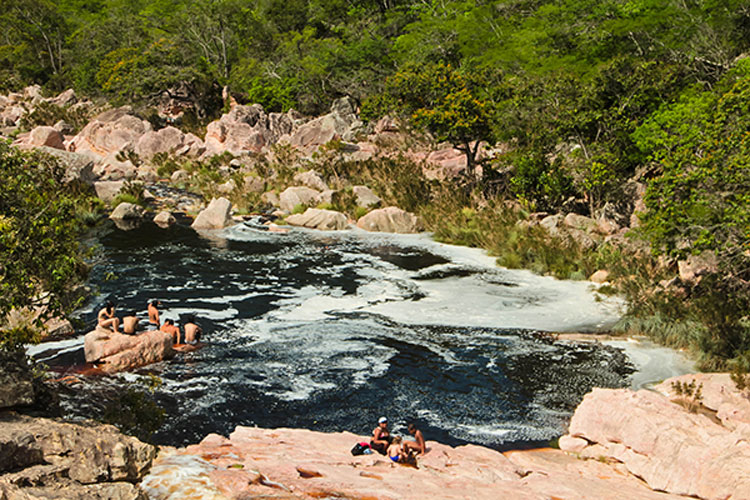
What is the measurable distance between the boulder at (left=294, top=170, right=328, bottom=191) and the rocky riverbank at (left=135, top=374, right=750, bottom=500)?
82.3 feet

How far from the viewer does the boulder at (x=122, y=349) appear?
11.2 m

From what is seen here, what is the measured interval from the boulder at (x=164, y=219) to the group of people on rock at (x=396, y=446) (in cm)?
2241

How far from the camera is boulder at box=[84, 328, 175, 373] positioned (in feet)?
36.8

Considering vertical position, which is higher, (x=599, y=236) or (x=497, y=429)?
(x=599, y=236)

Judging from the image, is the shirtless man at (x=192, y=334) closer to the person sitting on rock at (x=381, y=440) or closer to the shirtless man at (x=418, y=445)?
the person sitting on rock at (x=381, y=440)

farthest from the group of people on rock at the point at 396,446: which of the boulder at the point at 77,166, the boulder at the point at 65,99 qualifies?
the boulder at the point at 65,99

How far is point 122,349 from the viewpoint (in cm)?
1141

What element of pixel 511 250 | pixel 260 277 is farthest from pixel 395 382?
pixel 511 250

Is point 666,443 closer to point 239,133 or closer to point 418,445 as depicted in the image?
point 418,445

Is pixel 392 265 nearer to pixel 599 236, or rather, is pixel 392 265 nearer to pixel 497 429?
pixel 599 236

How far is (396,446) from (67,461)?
4123 mm

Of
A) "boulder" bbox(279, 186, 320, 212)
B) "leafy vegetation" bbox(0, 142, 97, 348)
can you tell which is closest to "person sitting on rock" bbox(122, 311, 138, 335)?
"leafy vegetation" bbox(0, 142, 97, 348)

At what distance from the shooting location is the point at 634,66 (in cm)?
2267

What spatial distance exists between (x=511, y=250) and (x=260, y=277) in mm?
8941
